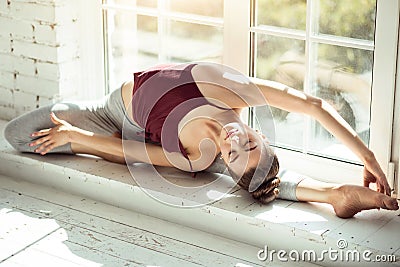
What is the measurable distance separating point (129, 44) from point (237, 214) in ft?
3.79

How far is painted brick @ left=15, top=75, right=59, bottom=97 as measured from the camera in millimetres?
3834

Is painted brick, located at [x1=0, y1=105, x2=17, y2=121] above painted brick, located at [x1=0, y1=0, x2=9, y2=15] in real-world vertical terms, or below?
below

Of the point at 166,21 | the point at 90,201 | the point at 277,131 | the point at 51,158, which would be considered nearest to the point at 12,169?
the point at 51,158

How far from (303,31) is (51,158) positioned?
1.24 metres

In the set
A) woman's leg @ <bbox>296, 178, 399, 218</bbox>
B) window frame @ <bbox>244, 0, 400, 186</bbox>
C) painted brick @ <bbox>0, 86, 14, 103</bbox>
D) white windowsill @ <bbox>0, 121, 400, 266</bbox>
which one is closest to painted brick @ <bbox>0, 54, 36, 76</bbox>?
painted brick @ <bbox>0, 86, 14, 103</bbox>

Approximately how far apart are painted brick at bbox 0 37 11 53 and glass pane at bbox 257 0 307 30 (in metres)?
1.30

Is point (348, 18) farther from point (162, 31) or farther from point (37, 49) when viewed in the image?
point (37, 49)

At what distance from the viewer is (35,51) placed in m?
3.84

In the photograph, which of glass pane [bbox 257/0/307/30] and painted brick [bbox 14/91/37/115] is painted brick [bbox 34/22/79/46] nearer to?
painted brick [bbox 14/91/37/115]

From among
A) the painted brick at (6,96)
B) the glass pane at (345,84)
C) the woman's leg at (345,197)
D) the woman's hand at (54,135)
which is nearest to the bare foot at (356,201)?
the woman's leg at (345,197)

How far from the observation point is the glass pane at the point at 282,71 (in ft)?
10.7

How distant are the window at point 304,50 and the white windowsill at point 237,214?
332mm

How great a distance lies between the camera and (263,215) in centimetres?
A: 298

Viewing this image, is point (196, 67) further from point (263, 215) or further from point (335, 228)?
point (335, 228)
